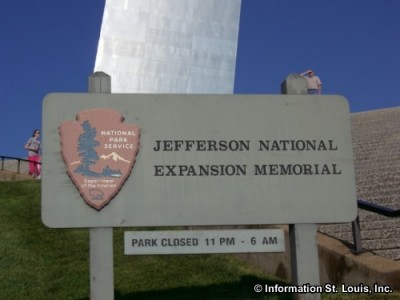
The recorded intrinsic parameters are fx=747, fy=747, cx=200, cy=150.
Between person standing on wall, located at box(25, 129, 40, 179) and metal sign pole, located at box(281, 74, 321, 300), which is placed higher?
person standing on wall, located at box(25, 129, 40, 179)

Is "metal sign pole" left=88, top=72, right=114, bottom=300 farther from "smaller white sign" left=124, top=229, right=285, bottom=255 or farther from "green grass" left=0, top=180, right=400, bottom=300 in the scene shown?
"green grass" left=0, top=180, right=400, bottom=300

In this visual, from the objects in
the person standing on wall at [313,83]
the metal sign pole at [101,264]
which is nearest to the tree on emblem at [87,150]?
the metal sign pole at [101,264]

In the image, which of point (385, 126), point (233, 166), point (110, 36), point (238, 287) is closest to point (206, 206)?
point (233, 166)

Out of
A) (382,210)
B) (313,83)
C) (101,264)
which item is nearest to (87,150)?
(101,264)

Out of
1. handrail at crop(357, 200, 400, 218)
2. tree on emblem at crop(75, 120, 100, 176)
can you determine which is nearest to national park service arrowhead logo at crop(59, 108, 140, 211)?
tree on emblem at crop(75, 120, 100, 176)

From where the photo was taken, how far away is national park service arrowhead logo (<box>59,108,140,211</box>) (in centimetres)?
595

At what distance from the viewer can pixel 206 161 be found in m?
6.12

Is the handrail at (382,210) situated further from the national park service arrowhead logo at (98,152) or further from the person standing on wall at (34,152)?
the person standing on wall at (34,152)

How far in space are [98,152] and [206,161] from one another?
0.88 meters

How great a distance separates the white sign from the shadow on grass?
0.98 m

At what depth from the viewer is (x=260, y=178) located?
6152 millimetres

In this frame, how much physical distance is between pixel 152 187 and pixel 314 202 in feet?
4.43

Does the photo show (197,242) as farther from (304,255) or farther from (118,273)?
(118,273)

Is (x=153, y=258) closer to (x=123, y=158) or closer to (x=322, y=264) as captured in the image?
(x=322, y=264)
